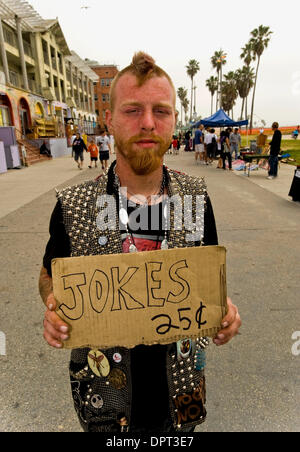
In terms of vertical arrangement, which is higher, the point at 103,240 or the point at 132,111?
the point at 132,111

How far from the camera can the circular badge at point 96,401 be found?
1241 mm

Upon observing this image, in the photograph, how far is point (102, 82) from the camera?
69125 mm

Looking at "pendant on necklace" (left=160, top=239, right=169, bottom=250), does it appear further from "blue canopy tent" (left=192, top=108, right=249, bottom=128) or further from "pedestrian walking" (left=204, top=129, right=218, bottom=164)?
"blue canopy tent" (left=192, top=108, right=249, bottom=128)

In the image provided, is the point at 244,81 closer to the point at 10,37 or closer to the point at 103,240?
the point at 10,37

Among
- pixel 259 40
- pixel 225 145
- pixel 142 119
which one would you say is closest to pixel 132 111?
pixel 142 119

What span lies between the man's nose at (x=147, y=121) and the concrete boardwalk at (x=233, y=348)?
192 centimetres

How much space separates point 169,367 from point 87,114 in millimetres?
53188

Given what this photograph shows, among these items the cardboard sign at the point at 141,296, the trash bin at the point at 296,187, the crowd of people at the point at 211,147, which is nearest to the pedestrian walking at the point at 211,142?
the crowd of people at the point at 211,147

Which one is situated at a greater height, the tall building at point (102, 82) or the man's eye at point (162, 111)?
the tall building at point (102, 82)

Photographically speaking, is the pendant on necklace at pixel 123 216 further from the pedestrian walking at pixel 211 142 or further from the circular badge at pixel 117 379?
the pedestrian walking at pixel 211 142

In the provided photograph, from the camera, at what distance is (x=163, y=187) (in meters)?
1.36

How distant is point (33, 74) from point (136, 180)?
3440 centimetres
